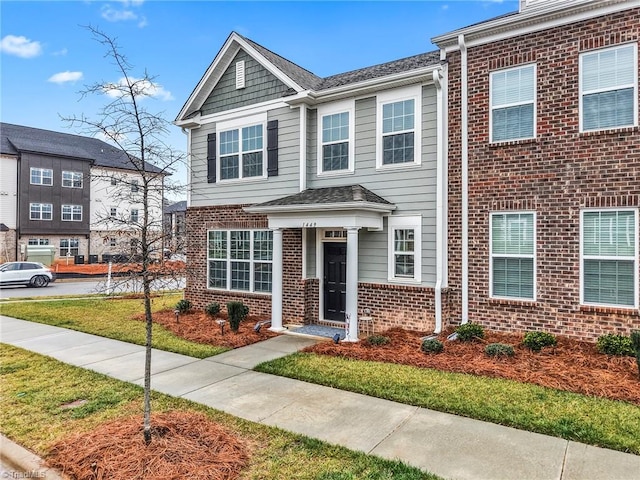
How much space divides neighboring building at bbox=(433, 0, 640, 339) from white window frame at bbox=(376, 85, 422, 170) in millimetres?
747

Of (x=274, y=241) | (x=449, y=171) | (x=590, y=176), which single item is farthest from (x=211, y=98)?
(x=590, y=176)

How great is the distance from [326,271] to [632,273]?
22.3 feet

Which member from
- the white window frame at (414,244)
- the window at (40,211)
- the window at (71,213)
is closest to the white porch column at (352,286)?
the white window frame at (414,244)

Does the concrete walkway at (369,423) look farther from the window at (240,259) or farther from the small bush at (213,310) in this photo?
the window at (240,259)

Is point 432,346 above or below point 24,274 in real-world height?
below

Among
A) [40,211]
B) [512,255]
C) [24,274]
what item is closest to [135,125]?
[512,255]

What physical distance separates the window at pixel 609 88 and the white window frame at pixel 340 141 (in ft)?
16.6

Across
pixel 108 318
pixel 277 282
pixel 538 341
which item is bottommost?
pixel 108 318

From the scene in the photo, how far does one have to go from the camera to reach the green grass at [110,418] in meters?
3.92

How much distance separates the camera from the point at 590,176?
780 cm

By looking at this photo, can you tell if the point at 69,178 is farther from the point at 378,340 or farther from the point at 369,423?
the point at 369,423

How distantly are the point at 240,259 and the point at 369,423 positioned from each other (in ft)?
26.7

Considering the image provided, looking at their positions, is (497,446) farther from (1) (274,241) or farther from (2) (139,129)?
(1) (274,241)

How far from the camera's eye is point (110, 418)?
17.0 ft
